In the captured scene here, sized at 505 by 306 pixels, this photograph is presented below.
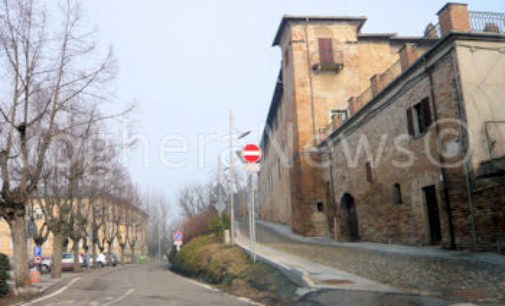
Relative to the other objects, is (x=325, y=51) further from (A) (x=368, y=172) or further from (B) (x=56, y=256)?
(B) (x=56, y=256)

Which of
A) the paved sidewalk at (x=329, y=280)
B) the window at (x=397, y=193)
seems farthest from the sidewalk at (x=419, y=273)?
the window at (x=397, y=193)

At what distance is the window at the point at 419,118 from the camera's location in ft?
50.3

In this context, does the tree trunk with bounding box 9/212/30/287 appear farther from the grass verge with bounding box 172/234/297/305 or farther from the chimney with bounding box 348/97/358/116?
the chimney with bounding box 348/97/358/116

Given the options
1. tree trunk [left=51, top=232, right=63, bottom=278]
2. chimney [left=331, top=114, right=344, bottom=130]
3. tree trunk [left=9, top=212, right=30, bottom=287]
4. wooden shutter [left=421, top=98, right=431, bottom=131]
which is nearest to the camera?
tree trunk [left=9, top=212, right=30, bottom=287]

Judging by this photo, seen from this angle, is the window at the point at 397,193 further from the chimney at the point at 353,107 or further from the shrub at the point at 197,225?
the shrub at the point at 197,225

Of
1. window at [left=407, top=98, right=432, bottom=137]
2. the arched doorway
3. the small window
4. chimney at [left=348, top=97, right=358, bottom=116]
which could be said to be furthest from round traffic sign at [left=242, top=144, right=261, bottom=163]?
the small window

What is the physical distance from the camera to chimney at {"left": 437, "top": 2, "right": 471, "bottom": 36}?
47.4 ft

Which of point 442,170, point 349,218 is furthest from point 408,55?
point 349,218

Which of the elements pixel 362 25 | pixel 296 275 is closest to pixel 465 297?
pixel 296 275

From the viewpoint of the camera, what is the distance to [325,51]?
94.4ft

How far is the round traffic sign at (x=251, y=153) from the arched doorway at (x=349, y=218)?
1071 centimetres

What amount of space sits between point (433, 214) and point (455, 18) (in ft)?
22.6

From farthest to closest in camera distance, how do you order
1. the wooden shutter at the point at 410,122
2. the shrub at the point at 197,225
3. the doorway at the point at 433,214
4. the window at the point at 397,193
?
1. the shrub at the point at 197,225
2. the window at the point at 397,193
3. the wooden shutter at the point at 410,122
4. the doorway at the point at 433,214

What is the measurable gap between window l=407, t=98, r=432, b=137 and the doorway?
7.06 ft
